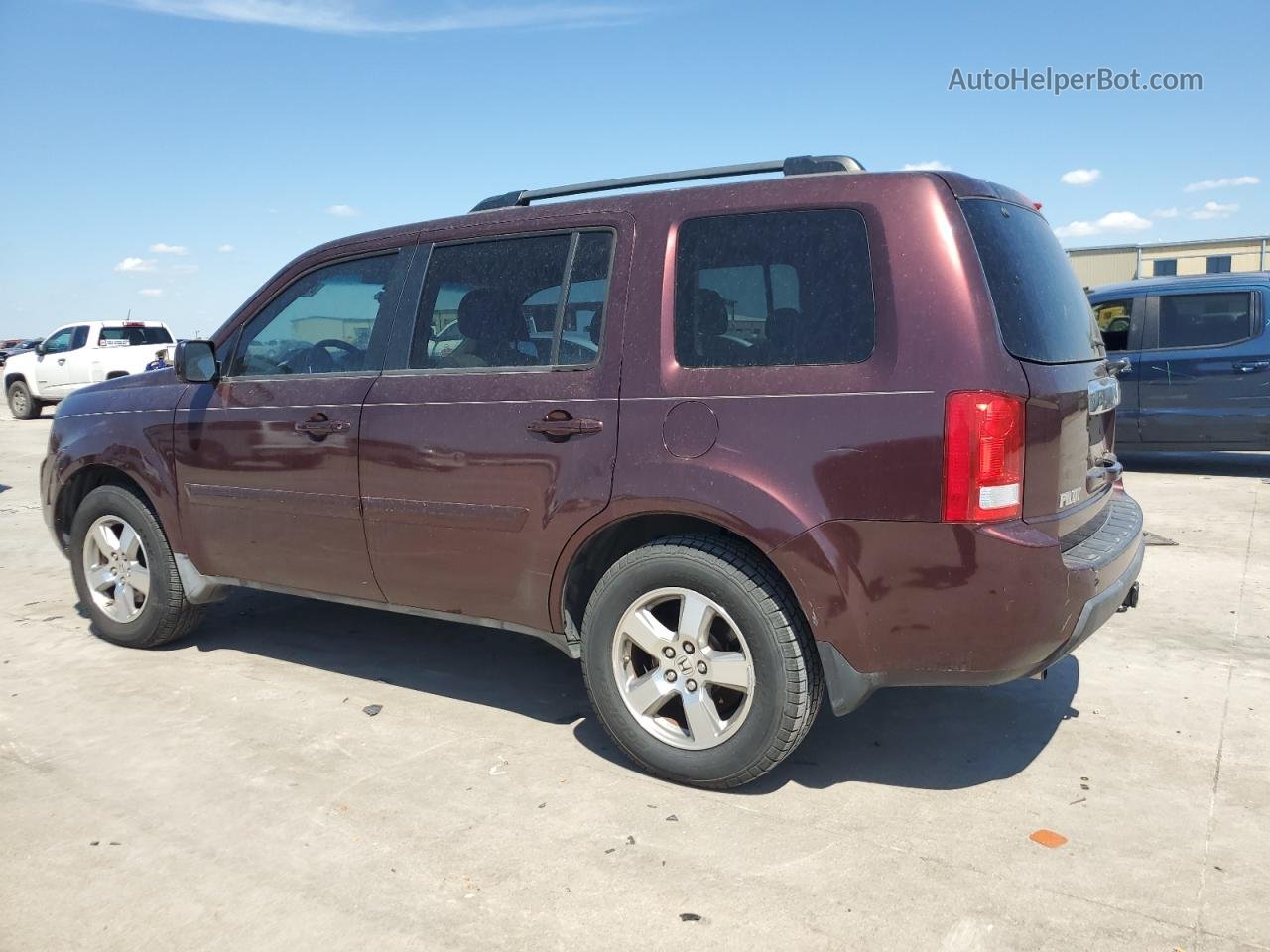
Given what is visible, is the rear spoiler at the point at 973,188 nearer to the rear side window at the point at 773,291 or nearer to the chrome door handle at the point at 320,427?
the rear side window at the point at 773,291

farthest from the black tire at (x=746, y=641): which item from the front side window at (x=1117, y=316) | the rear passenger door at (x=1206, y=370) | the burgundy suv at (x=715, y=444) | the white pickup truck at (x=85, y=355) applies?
the white pickup truck at (x=85, y=355)

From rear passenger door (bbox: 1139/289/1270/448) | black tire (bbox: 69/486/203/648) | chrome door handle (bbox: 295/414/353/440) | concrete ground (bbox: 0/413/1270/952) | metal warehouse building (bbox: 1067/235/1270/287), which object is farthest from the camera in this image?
metal warehouse building (bbox: 1067/235/1270/287)

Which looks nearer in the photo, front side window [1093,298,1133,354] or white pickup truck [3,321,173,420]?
front side window [1093,298,1133,354]

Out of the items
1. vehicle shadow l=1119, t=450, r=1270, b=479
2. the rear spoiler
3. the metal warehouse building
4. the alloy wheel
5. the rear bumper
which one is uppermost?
the metal warehouse building

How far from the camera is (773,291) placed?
3377mm

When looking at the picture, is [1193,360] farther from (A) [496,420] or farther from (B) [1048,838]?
(A) [496,420]

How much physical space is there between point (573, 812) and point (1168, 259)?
34.9 m

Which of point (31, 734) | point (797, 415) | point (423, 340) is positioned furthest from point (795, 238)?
point (31, 734)

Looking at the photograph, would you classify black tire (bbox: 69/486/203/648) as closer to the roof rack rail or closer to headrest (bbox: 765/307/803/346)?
the roof rack rail

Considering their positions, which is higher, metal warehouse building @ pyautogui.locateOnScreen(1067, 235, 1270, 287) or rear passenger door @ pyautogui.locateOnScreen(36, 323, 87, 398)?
metal warehouse building @ pyautogui.locateOnScreen(1067, 235, 1270, 287)

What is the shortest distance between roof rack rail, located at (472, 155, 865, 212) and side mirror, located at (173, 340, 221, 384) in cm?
141

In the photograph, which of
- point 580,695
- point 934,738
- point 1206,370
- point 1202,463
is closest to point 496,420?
point 580,695

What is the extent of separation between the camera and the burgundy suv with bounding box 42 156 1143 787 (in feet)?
10.1

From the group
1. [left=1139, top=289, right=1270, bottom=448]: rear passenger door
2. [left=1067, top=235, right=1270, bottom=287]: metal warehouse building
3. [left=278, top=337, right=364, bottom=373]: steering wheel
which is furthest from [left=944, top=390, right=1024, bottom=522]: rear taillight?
[left=1067, top=235, right=1270, bottom=287]: metal warehouse building
